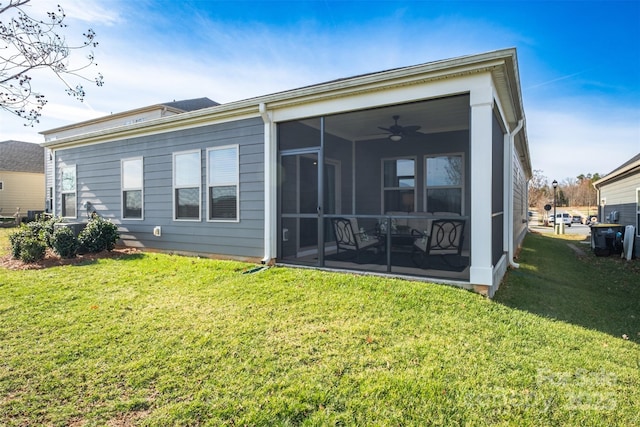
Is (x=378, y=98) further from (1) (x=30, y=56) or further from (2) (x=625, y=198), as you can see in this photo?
(2) (x=625, y=198)

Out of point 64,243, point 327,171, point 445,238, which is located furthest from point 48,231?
point 445,238

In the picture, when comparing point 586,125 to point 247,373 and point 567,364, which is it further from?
point 247,373

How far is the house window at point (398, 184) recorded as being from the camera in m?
8.81

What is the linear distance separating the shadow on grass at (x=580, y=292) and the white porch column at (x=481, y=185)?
49 cm

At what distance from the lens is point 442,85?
4.45 metres

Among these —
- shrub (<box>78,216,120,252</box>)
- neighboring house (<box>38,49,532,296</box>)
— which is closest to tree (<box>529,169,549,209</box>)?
neighboring house (<box>38,49,532,296</box>)

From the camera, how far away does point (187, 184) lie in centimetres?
692

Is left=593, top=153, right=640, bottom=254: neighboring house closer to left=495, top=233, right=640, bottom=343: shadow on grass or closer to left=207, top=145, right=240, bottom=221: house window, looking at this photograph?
left=495, top=233, right=640, bottom=343: shadow on grass

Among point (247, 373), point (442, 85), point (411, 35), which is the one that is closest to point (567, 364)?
point (247, 373)

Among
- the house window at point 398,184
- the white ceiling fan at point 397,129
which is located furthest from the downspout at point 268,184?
the house window at point 398,184

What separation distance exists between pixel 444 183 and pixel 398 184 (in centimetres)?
116

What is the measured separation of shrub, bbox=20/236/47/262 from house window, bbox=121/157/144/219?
1790 mm

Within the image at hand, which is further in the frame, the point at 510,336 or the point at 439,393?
the point at 510,336

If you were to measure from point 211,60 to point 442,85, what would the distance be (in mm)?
5751
